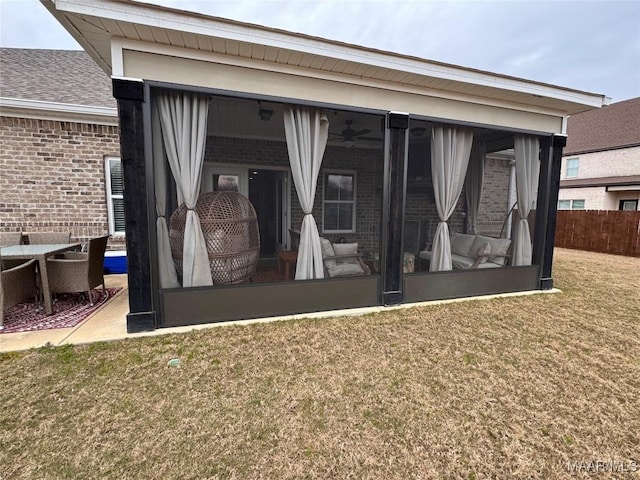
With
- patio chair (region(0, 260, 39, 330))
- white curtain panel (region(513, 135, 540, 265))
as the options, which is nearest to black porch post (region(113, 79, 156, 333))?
patio chair (region(0, 260, 39, 330))

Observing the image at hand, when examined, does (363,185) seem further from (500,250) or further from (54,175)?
(54,175)

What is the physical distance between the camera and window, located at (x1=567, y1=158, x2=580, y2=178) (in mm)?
16128

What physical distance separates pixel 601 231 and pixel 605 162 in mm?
8163

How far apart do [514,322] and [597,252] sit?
8557mm

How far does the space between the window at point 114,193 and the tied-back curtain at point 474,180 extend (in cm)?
713

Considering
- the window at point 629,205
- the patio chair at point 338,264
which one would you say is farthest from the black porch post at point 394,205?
the window at point 629,205

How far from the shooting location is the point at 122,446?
1.74 m

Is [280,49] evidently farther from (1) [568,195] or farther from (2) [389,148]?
(1) [568,195]

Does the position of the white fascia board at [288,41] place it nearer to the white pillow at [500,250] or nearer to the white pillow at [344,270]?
the white pillow at [500,250]

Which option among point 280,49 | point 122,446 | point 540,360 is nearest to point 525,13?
point 280,49

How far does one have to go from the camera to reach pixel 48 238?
5043 millimetres

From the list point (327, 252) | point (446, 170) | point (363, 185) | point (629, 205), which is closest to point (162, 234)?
point (327, 252)

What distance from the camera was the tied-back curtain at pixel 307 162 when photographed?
373 centimetres

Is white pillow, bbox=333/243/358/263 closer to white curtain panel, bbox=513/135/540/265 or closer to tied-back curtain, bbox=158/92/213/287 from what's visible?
tied-back curtain, bbox=158/92/213/287
